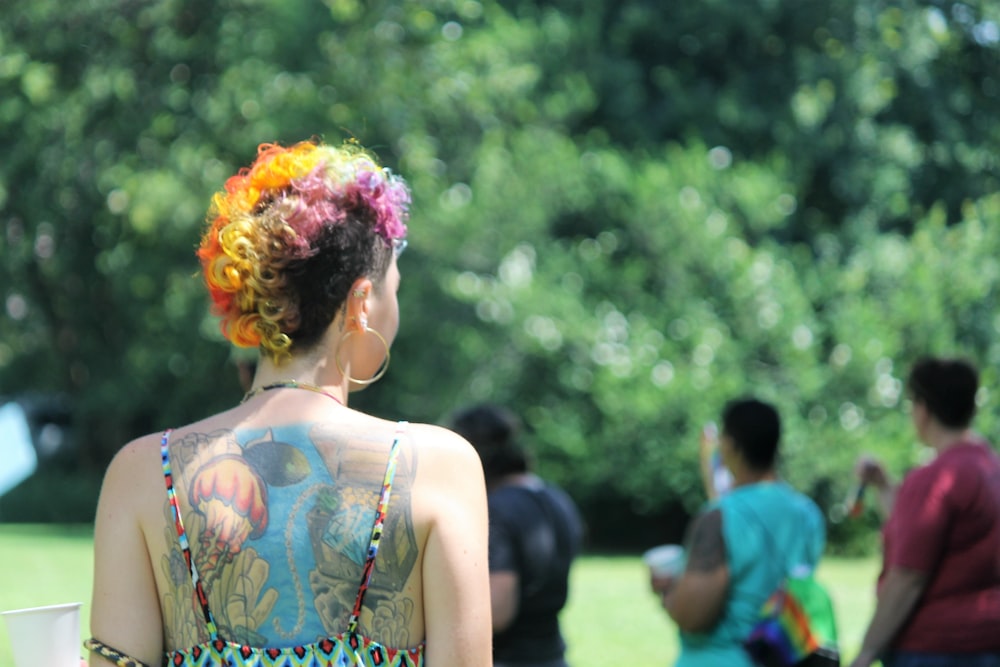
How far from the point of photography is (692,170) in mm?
19547

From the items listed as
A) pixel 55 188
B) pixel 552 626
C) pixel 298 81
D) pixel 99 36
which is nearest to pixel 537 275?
pixel 298 81

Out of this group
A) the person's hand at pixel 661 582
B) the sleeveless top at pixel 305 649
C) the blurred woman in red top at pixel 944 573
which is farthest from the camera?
the person's hand at pixel 661 582

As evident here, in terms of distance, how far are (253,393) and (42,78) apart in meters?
10.8

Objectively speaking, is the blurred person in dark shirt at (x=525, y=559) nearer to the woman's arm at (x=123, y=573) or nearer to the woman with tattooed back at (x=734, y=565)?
the woman with tattooed back at (x=734, y=565)

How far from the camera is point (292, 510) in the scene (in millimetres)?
1868

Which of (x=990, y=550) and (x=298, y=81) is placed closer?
(x=990, y=550)

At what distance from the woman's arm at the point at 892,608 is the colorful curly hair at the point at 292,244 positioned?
8.00 ft

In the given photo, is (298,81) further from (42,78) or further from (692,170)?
(692,170)

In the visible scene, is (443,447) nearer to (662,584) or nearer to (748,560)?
(748,560)

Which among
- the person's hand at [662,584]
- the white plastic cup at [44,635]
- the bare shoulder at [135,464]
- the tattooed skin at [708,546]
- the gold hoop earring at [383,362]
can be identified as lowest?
the person's hand at [662,584]

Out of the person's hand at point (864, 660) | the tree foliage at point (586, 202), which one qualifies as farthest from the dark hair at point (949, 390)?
the tree foliage at point (586, 202)

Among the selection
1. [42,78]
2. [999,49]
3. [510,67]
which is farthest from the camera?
[999,49]

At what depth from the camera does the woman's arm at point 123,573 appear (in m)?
1.86

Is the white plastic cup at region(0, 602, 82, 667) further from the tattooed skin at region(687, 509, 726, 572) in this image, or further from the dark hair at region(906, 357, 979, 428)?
the dark hair at region(906, 357, 979, 428)
